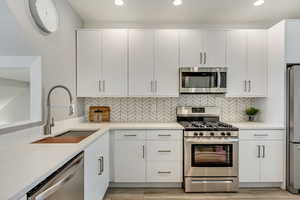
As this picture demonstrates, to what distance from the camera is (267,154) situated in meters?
2.95

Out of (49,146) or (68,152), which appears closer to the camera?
(68,152)

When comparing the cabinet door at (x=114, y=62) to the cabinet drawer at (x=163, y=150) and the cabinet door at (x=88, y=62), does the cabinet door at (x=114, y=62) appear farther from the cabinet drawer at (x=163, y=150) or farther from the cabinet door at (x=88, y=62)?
Answer: the cabinet drawer at (x=163, y=150)

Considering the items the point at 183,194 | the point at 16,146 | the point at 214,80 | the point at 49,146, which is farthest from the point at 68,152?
the point at 214,80

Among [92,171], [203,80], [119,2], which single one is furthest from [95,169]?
[119,2]

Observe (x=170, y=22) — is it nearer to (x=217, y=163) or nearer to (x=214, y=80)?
(x=214, y=80)

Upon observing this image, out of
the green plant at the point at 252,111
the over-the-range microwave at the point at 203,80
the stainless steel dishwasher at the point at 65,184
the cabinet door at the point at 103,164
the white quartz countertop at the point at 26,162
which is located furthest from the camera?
the green plant at the point at 252,111

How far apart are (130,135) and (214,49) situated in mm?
1809

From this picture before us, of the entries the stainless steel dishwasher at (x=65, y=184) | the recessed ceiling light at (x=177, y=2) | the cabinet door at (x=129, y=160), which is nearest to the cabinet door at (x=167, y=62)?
the recessed ceiling light at (x=177, y=2)

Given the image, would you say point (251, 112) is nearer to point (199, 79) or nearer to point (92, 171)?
point (199, 79)

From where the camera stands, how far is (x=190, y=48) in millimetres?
3281

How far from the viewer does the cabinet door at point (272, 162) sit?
2938mm

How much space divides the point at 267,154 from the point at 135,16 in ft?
9.15

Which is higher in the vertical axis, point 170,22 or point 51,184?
point 170,22

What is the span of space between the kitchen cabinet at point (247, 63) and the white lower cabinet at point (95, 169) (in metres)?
2.06
